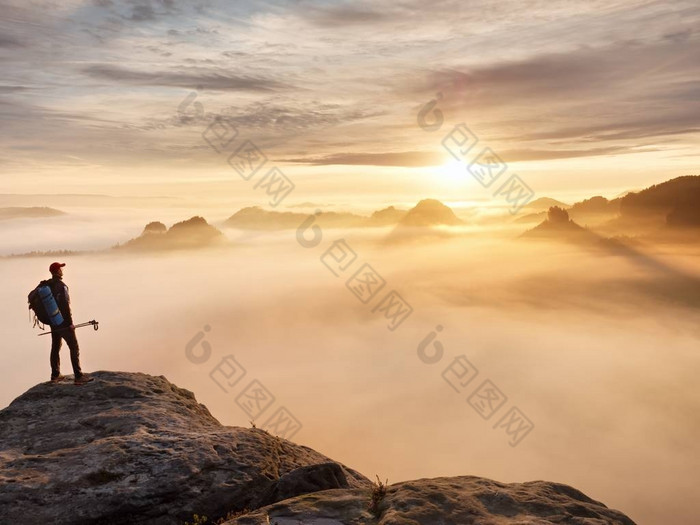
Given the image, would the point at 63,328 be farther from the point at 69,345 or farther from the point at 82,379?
the point at 82,379

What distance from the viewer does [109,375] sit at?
1786cm

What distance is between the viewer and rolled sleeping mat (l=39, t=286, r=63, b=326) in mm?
17125

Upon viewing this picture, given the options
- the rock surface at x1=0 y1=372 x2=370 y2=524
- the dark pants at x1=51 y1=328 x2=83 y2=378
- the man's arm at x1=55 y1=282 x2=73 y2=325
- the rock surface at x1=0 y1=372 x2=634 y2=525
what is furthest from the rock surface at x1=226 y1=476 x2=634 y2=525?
the man's arm at x1=55 y1=282 x2=73 y2=325

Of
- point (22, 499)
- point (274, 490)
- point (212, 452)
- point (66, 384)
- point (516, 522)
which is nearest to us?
point (516, 522)

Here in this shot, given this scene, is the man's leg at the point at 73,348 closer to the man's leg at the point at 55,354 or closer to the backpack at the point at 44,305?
the man's leg at the point at 55,354

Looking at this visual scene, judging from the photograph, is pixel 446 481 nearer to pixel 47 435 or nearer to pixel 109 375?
pixel 47 435

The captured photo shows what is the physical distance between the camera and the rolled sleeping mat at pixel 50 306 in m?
17.1

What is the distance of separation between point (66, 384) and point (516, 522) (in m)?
14.4

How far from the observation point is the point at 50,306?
17.2 m

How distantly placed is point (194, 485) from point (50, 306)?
29.9ft

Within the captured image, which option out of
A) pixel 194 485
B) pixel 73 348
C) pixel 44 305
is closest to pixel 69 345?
pixel 73 348

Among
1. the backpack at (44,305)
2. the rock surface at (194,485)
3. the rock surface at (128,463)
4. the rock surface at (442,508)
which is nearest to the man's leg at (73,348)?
the backpack at (44,305)

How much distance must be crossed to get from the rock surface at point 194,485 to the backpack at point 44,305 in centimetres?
272

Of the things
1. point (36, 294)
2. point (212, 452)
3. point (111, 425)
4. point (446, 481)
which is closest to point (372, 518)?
point (446, 481)
